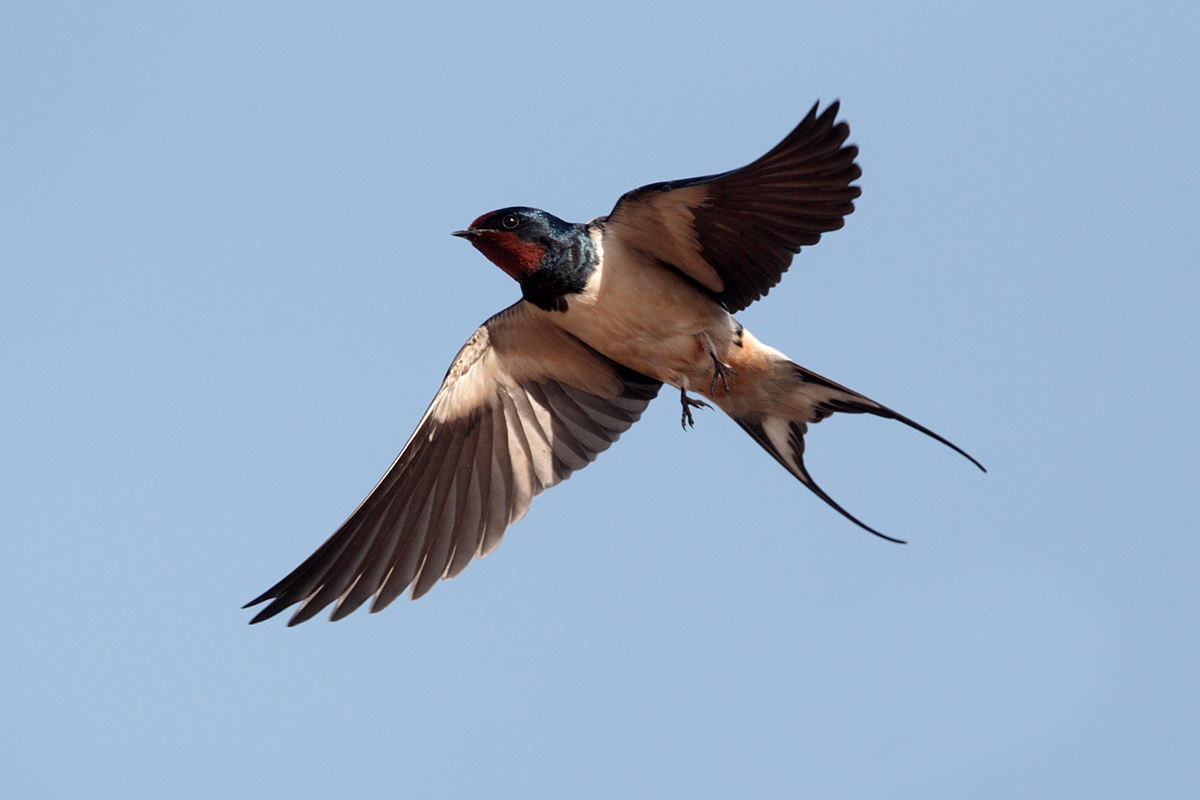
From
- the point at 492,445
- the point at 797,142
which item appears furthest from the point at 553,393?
the point at 797,142

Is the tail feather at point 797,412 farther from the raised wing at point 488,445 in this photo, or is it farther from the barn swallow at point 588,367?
the raised wing at point 488,445

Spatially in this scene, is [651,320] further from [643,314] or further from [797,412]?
[797,412]

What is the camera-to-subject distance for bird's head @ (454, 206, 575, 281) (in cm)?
476

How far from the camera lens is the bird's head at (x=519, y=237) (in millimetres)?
4762

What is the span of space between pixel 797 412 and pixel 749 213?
3.21ft

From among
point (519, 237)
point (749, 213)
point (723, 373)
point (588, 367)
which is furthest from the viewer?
point (588, 367)

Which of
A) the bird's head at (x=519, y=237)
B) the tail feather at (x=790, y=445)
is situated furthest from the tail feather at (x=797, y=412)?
the bird's head at (x=519, y=237)

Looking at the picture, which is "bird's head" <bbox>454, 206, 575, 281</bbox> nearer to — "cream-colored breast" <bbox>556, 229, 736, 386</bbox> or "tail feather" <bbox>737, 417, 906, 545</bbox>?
"cream-colored breast" <bbox>556, 229, 736, 386</bbox>

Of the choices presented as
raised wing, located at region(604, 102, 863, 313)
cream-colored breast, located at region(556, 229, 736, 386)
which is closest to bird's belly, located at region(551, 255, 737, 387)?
cream-colored breast, located at region(556, 229, 736, 386)

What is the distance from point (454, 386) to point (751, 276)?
1508mm

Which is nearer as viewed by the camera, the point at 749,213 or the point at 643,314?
the point at 749,213

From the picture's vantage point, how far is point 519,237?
4.79 metres

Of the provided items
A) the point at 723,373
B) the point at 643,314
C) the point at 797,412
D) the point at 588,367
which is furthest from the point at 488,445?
the point at 797,412

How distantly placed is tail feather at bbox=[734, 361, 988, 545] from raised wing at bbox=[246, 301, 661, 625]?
0.60m
